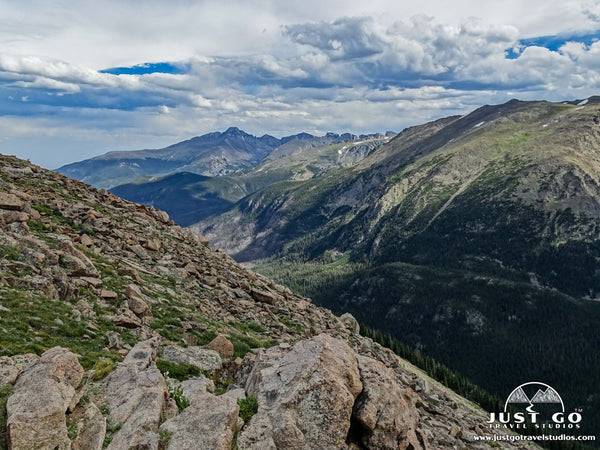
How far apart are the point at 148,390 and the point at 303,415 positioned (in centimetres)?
744

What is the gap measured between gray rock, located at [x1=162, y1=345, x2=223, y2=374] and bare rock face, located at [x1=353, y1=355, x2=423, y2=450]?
37.4ft

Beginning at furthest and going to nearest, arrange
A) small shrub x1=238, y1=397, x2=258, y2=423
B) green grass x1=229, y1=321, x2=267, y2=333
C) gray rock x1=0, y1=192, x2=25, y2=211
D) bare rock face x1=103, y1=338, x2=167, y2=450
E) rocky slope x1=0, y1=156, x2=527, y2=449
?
gray rock x1=0, y1=192, x2=25, y2=211
green grass x1=229, y1=321, x2=267, y2=333
small shrub x1=238, y1=397, x2=258, y2=423
rocky slope x1=0, y1=156, x2=527, y2=449
bare rock face x1=103, y1=338, x2=167, y2=450

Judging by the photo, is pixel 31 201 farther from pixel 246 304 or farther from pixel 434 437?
pixel 434 437

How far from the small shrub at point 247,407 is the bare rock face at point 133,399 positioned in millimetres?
3728

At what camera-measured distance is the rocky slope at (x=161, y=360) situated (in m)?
15.7

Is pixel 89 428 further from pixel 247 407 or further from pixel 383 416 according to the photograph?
pixel 383 416

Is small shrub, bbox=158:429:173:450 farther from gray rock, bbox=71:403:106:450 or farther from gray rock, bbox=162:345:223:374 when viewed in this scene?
gray rock, bbox=162:345:223:374

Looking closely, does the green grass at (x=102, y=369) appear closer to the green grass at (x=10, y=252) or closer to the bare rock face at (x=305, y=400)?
the bare rock face at (x=305, y=400)

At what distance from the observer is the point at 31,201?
46.9 m

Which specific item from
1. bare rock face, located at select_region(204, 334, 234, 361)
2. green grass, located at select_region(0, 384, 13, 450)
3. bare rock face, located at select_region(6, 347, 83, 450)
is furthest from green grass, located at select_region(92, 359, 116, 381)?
bare rock face, located at select_region(204, 334, 234, 361)

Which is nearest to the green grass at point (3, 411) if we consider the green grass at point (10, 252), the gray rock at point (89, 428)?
the gray rock at point (89, 428)

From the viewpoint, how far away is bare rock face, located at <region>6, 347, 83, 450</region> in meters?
13.2

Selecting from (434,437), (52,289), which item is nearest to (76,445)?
(52,289)

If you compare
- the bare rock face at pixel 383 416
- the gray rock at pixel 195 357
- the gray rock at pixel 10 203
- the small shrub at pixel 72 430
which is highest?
the gray rock at pixel 10 203
